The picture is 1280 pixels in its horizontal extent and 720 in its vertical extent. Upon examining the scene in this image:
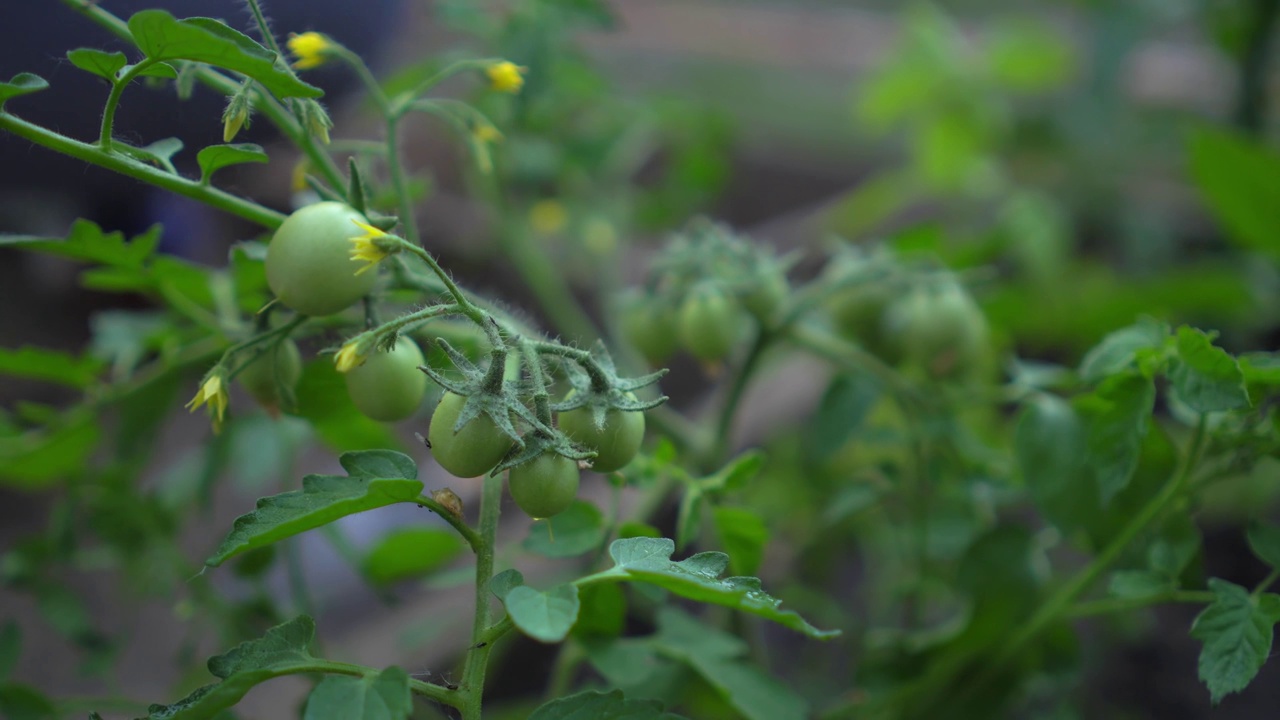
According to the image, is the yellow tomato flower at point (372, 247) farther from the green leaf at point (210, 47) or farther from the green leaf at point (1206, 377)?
the green leaf at point (1206, 377)

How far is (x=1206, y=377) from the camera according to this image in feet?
1.22

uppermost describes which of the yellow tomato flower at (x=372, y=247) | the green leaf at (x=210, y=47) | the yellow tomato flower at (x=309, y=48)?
the green leaf at (x=210, y=47)

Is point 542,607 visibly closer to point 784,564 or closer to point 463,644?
point 463,644

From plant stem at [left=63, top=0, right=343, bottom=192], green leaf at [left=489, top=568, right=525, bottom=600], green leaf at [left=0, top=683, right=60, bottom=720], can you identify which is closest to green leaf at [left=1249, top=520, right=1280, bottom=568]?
green leaf at [left=489, top=568, right=525, bottom=600]

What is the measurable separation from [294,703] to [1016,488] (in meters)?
0.47

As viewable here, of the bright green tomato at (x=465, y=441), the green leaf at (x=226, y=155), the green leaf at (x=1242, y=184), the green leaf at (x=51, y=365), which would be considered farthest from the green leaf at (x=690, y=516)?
the green leaf at (x=1242, y=184)

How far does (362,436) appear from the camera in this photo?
1.79 feet

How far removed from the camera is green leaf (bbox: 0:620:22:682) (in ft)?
1.55

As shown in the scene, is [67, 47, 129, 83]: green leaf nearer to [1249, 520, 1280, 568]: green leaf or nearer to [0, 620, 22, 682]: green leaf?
[0, 620, 22, 682]: green leaf

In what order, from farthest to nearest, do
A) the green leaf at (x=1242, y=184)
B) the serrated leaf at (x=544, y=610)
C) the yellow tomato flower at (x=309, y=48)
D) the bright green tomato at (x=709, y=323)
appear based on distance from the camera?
the green leaf at (x=1242, y=184) < the bright green tomato at (x=709, y=323) < the yellow tomato flower at (x=309, y=48) < the serrated leaf at (x=544, y=610)

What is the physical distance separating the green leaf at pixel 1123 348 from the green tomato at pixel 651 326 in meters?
0.24

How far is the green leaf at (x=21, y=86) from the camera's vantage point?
0.99ft

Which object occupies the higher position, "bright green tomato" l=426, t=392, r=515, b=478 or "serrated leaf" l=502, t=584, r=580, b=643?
"bright green tomato" l=426, t=392, r=515, b=478

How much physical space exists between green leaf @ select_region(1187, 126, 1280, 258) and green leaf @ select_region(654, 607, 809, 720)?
56cm
